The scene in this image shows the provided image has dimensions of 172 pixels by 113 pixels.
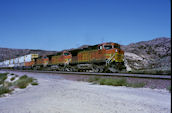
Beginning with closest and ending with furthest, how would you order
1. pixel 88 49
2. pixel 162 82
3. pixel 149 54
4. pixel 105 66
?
pixel 162 82 < pixel 105 66 < pixel 88 49 < pixel 149 54

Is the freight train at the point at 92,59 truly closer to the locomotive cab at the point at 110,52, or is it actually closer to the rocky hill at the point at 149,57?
the locomotive cab at the point at 110,52

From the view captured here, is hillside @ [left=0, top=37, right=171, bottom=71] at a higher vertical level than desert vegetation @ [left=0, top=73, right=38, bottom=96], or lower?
higher

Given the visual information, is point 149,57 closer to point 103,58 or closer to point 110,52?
point 110,52

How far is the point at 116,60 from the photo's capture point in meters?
16.2

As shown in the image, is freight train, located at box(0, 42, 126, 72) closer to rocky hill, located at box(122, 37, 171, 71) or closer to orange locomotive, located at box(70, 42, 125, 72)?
orange locomotive, located at box(70, 42, 125, 72)

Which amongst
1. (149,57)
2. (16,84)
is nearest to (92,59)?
(16,84)

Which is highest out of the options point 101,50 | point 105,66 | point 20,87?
point 101,50

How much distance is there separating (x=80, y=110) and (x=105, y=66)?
12.1m

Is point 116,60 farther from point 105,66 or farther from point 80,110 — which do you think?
point 80,110

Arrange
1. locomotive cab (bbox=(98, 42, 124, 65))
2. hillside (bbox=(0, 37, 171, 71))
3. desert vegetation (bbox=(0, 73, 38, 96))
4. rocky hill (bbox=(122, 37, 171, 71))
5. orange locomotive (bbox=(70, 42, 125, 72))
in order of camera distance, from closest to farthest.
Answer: desert vegetation (bbox=(0, 73, 38, 96)) < locomotive cab (bbox=(98, 42, 124, 65)) < orange locomotive (bbox=(70, 42, 125, 72)) < hillside (bbox=(0, 37, 171, 71)) < rocky hill (bbox=(122, 37, 171, 71))

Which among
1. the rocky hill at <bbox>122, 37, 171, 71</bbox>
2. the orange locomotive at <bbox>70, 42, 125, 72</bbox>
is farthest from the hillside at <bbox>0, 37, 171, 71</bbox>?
the orange locomotive at <bbox>70, 42, 125, 72</bbox>

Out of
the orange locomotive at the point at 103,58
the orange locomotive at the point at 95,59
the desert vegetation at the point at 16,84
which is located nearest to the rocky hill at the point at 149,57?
the orange locomotive at the point at 103,58

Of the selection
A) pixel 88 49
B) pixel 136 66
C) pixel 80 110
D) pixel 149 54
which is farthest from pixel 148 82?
pixel 149 54

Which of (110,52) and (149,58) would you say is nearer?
(110,52)
